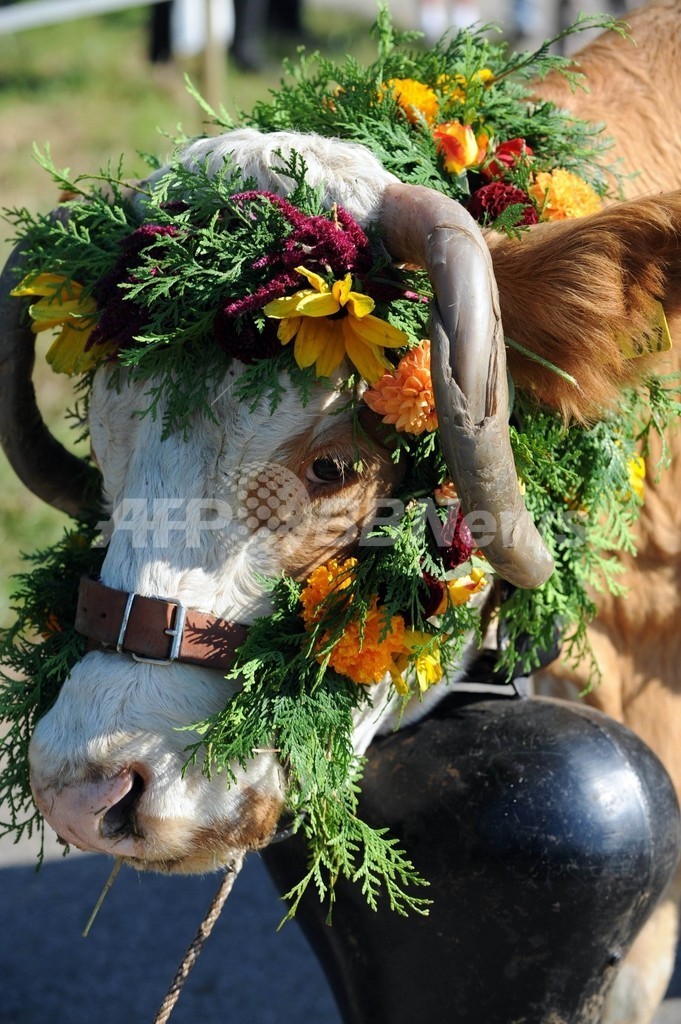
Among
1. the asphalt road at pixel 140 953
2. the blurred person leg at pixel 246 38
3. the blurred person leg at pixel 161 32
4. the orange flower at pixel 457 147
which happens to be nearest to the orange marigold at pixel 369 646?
the orange flower at pixel 457 147

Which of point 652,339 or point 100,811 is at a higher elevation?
point 652,339

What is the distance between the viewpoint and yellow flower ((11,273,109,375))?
2180 millimetres

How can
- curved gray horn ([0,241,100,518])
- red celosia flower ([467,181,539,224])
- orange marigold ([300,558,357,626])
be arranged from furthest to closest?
curved gray horn ([0,241,100,518]) → red celosia flower ([467,181,539,224]) → orange marigold ([300,558,357,626])

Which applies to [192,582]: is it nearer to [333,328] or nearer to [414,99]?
[333,328]

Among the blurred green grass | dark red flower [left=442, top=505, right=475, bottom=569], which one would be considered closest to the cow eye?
dark red flower [left=442, top=505, right=475, bottom=569]

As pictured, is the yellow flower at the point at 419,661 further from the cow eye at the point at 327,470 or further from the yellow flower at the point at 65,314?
the yellow flower at the point at 65,314

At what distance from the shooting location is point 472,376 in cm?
167

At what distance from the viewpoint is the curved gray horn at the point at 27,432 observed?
2402 millimetres

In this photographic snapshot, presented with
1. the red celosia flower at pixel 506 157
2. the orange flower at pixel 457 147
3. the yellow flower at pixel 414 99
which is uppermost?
→ the yellow flower at pixel 414 99

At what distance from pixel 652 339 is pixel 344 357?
523 millimetres

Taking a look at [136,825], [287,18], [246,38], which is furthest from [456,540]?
[287,18]

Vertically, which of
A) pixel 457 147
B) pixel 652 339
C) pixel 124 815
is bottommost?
pixel 124 815

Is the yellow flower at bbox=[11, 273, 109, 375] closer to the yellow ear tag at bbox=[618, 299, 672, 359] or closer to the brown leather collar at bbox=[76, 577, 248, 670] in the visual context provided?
the brown leather collar at bbox=[76, 577, 248, 670]

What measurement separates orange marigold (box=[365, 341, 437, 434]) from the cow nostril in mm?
755
